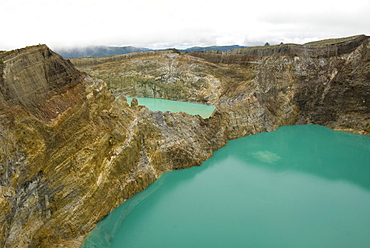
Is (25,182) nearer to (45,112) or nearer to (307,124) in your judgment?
(45,112)

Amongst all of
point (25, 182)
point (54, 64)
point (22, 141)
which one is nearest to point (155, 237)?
point (25, 182)

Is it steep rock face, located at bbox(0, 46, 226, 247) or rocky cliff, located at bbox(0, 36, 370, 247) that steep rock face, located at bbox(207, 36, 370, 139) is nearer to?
rocky cliff, located at bbox(0, 36, 370, 247)

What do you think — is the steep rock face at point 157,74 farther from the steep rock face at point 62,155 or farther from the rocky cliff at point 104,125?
the steep rock face at point 62,155

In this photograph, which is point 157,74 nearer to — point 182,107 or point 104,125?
point 182,107

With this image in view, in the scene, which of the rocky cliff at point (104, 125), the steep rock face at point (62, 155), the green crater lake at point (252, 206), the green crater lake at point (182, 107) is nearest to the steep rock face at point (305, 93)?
the rocky cliff at point (104, 125)

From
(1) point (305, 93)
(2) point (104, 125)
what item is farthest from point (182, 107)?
(2) point (104, 125)

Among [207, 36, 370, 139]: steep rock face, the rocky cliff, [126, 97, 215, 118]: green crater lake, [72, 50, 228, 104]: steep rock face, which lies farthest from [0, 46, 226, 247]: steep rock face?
[72, 50, 228, 104]: steep rock face
